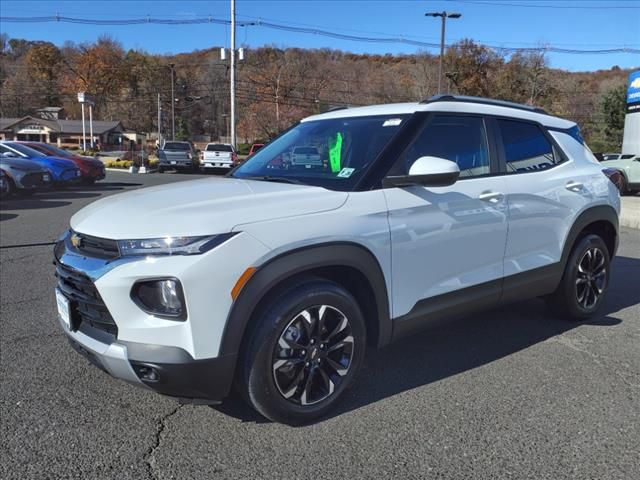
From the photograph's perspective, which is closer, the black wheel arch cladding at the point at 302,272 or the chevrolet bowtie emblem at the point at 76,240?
Answer: the black wheel arch cladding at the point at 302,272

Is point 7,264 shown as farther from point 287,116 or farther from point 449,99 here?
point 287,116

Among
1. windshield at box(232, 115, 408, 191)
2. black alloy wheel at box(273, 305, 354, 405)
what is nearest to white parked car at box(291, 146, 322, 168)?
windshield at box(232, 115, 408, 191)

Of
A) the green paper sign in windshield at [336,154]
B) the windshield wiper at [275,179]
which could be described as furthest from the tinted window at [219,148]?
the green paper sign in windshield at [336,154]

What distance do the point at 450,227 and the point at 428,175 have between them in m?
0.50

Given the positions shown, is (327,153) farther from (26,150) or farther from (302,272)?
(26,150)

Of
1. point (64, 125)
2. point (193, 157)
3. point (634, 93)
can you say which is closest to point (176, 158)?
point (193, 157)

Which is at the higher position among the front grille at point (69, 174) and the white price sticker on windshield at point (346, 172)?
the white price sticker on windshield at point (346, 172)

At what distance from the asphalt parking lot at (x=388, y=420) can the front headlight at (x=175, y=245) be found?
1.04 meters

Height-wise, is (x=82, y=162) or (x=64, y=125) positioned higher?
(x=64, y=125)

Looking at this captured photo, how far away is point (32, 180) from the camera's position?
1433 centimetres

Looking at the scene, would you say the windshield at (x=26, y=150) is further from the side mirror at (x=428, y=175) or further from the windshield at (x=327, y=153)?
the side mirror at (x=428, y=175)

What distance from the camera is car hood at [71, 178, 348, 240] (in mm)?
2569

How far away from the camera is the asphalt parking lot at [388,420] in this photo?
260 centimetres

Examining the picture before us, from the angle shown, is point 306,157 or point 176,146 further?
point 176,146
